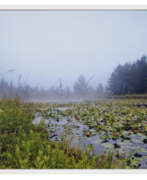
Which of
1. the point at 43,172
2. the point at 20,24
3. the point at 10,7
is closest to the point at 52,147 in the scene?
the point at 43,172

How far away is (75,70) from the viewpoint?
2.05 metres

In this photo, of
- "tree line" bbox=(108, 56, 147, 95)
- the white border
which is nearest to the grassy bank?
"tree line" bbox=(108, 56, 147, 95)

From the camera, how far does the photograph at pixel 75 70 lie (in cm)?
200

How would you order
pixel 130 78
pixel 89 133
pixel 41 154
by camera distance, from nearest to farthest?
pixel 41 154 < pixel 89 133 < pixel 130 78

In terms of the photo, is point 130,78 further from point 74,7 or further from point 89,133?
point 74,7

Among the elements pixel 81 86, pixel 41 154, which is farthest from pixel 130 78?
pixel 41 154

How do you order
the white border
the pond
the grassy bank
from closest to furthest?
1. the grassy bank
2. the pond
3. the white border

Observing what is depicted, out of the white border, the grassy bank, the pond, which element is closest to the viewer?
the grassy bank

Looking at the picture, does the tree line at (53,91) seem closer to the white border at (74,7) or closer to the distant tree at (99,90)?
the distant tree at (99,90)

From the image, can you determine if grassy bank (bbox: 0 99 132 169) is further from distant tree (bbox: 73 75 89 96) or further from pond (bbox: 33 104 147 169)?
distant tree (bbox: 73 75 89 96)

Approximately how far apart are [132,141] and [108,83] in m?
0.68

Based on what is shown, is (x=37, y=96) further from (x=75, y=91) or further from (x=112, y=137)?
(x=112, y=137)

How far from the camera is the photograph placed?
200cm

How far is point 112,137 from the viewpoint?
6.28ft
